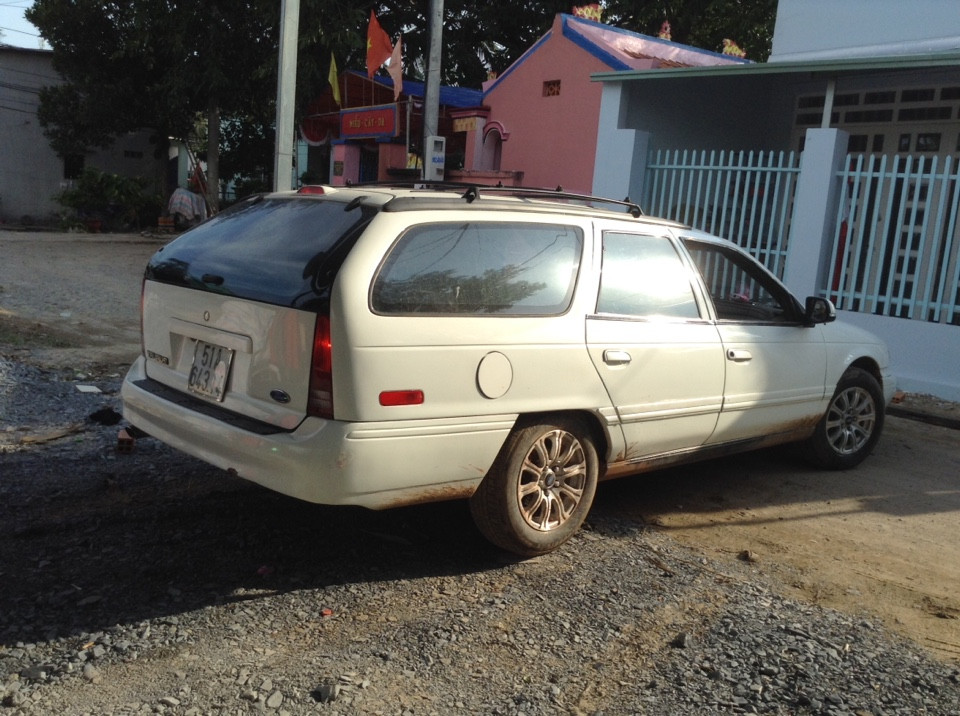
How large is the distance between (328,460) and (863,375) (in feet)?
13.3

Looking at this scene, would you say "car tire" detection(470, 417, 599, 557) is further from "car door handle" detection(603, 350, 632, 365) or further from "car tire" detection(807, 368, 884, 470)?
"car tire" detection(807, 368, 884, 470)

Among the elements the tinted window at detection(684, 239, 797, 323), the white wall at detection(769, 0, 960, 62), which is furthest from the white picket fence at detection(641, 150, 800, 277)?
the tinted window at detection(684, 239, 797, 323)

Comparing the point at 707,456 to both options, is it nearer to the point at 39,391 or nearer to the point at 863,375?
the point at 863,375

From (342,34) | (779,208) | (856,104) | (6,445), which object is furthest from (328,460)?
(342,34)

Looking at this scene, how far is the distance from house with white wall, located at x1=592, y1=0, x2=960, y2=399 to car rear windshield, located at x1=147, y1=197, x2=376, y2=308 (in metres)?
6.82

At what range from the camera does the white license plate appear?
3.94 meters

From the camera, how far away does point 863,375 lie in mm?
6109

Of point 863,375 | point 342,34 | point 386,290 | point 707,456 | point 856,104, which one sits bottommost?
point 707,456

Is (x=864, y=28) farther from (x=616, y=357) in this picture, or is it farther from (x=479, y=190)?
(x=616, y=357)

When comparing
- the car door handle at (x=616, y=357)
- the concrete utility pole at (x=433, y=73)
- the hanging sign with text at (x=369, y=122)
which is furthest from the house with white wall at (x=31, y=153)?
the car door handle at (x=616, y=357)

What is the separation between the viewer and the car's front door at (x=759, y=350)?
512 cm

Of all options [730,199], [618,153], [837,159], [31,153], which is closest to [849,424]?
[837,159]

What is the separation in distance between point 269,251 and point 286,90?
19.6ft

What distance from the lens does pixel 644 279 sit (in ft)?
15.6
